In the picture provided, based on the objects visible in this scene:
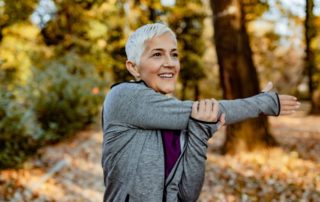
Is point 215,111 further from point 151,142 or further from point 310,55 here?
point 310,55

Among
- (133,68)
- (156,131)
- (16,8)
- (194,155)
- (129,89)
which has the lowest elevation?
(194,155)

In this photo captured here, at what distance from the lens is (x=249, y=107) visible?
1944mm

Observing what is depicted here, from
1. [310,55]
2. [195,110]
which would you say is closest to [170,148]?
[195,110]

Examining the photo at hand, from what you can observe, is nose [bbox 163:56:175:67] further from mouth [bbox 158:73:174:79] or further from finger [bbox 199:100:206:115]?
finger [bbox 199:100:206:115]

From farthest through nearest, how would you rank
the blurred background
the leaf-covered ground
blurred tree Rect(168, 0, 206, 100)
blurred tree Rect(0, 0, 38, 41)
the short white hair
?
blurred tree Rect(168, 0, 206, 100) < blurred tree Rect(0, 0, 38, 41) < the blurred background < the leaf-covered ground < the short white hair

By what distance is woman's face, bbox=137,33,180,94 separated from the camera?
6.48ft

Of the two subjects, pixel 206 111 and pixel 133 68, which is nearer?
pixel 206 111

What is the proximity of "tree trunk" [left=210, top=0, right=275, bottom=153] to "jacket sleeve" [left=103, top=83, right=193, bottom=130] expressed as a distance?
5720 millimetres

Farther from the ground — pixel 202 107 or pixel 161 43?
pixel 161 43

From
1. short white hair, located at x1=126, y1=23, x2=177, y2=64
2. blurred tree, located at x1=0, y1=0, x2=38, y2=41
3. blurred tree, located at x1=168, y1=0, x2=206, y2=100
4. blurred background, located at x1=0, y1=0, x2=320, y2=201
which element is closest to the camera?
short white hair, located at x1=126, y1=23, x2=177, y2=64

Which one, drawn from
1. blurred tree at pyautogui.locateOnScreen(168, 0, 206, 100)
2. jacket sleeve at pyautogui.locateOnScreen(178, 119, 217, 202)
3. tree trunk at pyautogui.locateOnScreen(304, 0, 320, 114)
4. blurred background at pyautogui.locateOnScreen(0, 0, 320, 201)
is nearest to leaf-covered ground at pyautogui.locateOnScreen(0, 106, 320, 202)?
blurred background at pyautogui.locateOnScreen(0, 0, 320, 201)

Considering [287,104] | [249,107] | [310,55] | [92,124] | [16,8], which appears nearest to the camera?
[249,107]

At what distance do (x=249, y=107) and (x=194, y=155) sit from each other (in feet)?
1.21

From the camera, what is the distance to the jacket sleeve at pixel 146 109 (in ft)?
6.03
